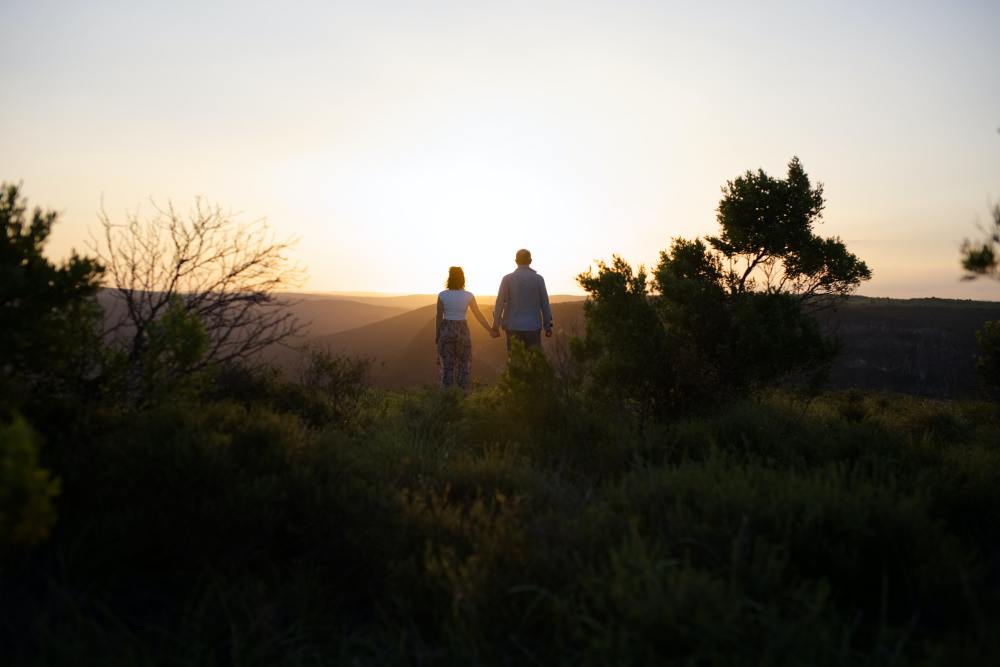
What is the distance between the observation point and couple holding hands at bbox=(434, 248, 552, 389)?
9.79m

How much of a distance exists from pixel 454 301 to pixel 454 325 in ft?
1.35

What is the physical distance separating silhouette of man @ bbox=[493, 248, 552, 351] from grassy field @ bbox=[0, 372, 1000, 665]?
4.82 meters

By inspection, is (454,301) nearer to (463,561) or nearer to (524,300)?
(524,300)

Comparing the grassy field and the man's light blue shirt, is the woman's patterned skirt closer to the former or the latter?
the man's light blue shirt

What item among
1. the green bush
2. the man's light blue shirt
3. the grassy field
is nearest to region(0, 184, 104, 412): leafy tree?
the grassy field

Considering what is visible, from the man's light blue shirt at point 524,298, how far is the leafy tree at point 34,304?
240 inches

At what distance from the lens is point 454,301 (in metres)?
10.5

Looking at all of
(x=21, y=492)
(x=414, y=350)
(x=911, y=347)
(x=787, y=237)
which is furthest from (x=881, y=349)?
(x=21, y=492)

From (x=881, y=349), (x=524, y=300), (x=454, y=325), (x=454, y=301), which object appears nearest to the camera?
(x=524, y=300)

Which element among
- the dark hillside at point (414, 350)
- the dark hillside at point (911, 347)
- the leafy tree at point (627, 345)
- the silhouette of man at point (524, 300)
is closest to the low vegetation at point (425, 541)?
the leafy tree at point (627, 345)

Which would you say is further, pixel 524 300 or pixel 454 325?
pixel 454 325

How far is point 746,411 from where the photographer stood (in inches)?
261

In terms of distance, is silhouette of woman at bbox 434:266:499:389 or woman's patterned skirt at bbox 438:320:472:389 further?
woman's patterned skirt at bbox 438:320:472:389

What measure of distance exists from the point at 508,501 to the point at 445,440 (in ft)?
7.12
